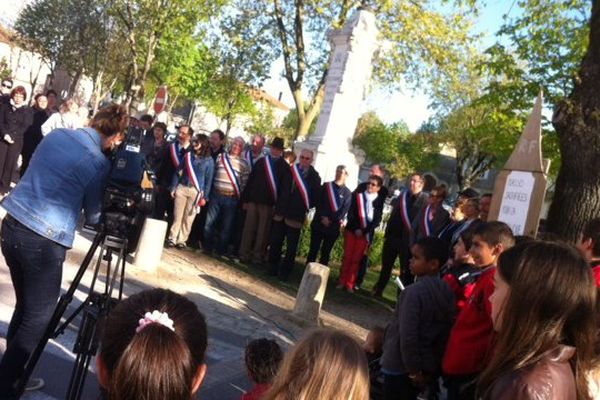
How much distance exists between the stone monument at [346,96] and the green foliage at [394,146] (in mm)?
53568

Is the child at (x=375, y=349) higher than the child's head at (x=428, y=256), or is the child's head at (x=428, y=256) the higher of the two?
the child's head at (x=428, y=256)

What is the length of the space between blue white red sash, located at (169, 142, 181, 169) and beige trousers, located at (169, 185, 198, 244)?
0.44 m

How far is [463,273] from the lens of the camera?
4680 mm

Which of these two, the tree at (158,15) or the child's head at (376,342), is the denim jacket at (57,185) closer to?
the child's head at (376,342)

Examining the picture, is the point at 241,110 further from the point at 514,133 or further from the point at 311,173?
the point at 311,173

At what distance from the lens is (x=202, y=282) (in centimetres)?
855

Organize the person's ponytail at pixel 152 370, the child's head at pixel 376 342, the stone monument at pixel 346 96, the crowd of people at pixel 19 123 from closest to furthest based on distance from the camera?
the person's ponytail at pixel 152 370 → the child's head at pixel 376 342 → the crowd of people at pixel 19 123 → the stone monument at pixel 346 96

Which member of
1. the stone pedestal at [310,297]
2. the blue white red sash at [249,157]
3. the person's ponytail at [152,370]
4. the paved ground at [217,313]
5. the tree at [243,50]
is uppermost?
the tree at [243,50]

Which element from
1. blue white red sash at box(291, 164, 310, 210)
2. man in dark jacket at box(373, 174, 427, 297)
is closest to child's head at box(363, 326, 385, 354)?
man in dark jacket at box(373, 174, 427, 297)

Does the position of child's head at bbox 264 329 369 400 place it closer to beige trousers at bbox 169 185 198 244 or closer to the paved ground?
the paved ground

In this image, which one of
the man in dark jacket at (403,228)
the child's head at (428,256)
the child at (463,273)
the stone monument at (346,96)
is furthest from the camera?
the stone monument at (346,96)

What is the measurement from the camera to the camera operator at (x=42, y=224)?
379cm

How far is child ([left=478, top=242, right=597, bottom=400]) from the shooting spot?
2.40m

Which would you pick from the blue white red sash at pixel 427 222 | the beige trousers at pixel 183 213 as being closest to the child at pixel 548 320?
the blue white red sash at pixel 427 222
